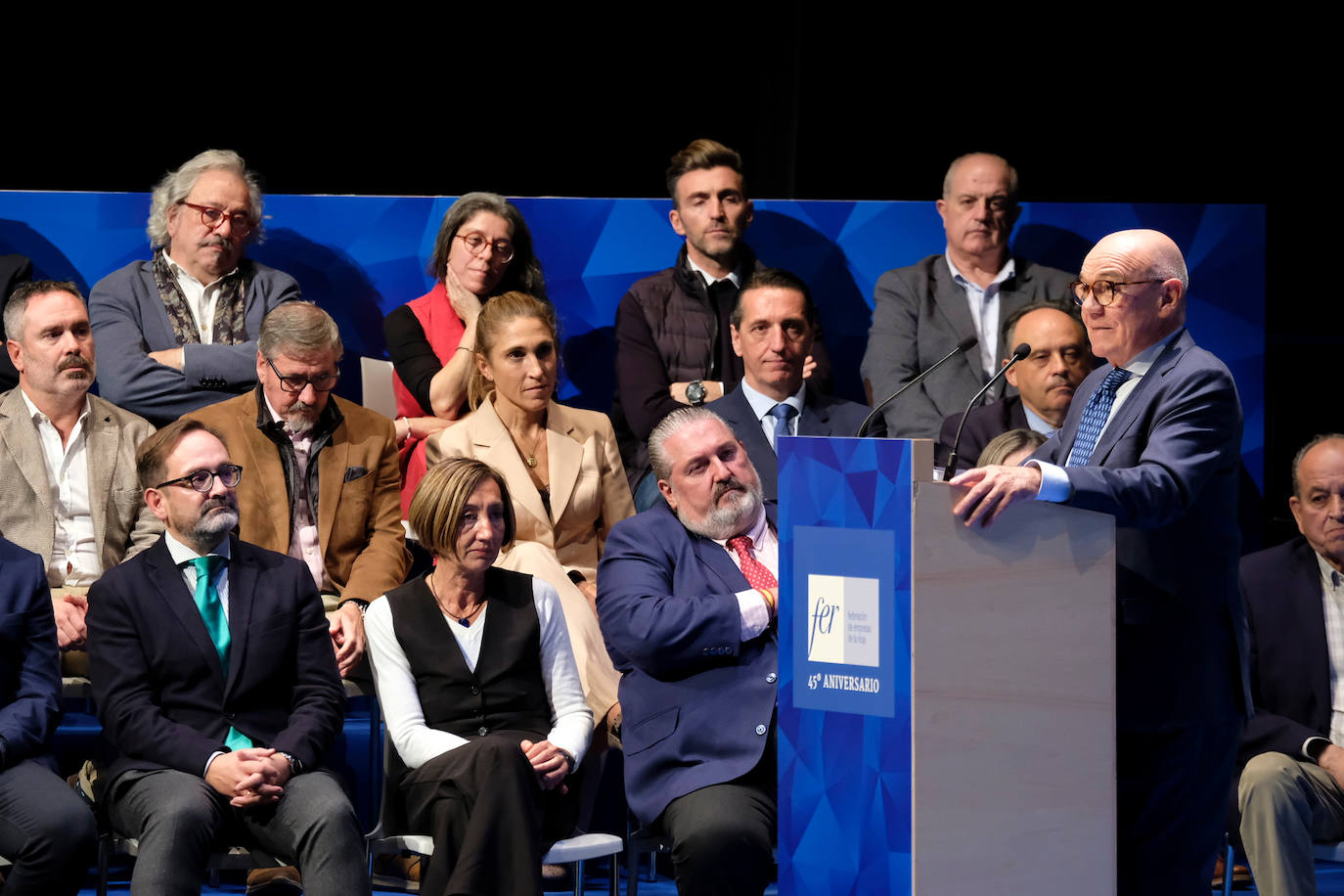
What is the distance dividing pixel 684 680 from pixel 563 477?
1.03 m

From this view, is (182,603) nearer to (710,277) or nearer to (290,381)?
(290,381)

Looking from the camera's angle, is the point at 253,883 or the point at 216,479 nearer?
the point at 216,479

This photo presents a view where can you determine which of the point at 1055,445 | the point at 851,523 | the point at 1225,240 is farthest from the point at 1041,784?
the point at 1225,240

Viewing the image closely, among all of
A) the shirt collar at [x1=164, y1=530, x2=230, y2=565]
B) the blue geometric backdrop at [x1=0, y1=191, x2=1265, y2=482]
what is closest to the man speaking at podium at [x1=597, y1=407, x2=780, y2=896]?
the shirt collar at [x1=164, y1=530, x2=230, y2=565]

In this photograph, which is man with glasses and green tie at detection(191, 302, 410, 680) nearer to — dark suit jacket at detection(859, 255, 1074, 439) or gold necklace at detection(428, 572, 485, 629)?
gold necklace at detection(428, 572, 485, 629)

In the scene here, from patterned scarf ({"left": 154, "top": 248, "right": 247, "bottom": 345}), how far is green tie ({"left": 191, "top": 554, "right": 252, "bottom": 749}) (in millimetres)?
1218

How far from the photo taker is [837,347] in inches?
208

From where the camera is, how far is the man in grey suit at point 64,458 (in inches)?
159

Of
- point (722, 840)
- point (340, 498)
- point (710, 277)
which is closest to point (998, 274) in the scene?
point (710, 277)

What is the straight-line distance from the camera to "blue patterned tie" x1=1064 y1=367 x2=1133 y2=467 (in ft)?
9.46

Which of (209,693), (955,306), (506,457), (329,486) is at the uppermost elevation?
(955,306)

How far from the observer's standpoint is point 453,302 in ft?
15.7

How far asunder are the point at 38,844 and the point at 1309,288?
16.1 ft

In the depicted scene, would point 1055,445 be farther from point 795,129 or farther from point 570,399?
point 795,129
